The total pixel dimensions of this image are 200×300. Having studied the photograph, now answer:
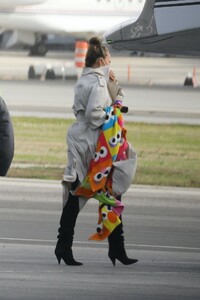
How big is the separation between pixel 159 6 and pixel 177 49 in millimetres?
1023

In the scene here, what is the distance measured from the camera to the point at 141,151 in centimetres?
1866

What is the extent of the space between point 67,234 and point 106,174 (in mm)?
573

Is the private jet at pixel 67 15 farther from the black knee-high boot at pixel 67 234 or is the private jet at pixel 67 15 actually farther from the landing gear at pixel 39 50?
the black knee-high boot at pixel 67 234

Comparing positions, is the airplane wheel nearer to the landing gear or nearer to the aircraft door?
the landing gear

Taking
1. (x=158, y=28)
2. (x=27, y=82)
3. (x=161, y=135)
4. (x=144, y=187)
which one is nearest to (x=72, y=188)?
(x=158, y=28)

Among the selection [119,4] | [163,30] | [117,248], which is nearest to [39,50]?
[119,4]

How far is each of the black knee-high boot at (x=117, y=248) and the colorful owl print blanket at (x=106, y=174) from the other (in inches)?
3.5

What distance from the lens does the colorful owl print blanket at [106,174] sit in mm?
10164

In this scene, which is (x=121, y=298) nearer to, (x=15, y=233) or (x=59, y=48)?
(x=15, y=233)

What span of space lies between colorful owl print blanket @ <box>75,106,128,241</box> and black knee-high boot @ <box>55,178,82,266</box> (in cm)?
14

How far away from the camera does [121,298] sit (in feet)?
29.4

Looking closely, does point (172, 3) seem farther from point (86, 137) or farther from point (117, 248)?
point (117, 248)

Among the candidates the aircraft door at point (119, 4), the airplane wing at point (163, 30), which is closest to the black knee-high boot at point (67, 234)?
the airplane wing at point (163, 30)

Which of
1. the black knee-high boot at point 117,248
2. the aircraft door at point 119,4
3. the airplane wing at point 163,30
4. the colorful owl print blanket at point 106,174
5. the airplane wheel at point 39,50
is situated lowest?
the airplane wheel at point 39,50
